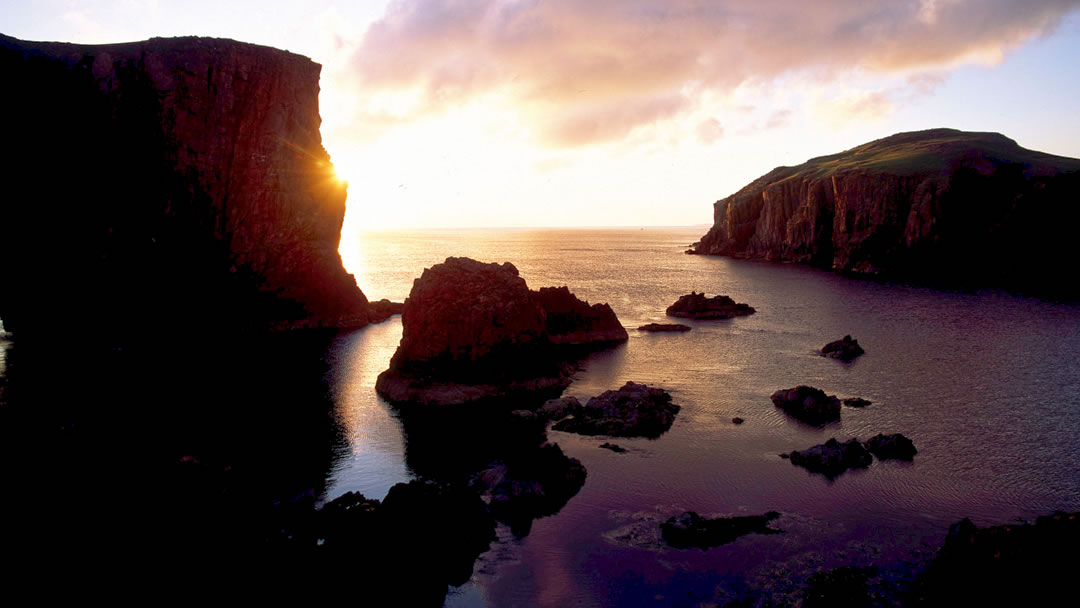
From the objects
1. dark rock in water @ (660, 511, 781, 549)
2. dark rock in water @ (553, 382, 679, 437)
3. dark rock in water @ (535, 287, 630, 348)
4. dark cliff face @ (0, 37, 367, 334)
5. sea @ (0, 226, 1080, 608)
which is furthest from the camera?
dark rock in water @ (535, 287, 630, 348)

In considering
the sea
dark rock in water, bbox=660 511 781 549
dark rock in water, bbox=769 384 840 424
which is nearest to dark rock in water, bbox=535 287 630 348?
the sea

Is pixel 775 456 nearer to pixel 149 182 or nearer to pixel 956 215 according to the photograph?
pixel 149 182

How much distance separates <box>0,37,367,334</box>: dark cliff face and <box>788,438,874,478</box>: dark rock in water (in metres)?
73.8

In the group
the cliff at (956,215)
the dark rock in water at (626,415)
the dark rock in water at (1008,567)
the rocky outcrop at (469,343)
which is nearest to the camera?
the dark rock in water at (1008,567)

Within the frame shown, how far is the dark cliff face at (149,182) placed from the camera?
3123 inches

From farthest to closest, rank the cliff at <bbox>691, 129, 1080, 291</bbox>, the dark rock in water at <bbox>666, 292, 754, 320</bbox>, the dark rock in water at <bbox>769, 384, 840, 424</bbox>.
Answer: the cliff at <bbox>691, 129, 1080, 291</bbox>, the dark rock in water at <bbox>666, 292, 754, 320</bbox>, the dark rock in water at <bbox>769, 384, 840, 424</bbox>

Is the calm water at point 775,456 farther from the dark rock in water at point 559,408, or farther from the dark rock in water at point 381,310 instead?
the dark rock in water at point 381,310

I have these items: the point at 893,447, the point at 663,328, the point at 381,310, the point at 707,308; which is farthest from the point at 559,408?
the point at 381,310

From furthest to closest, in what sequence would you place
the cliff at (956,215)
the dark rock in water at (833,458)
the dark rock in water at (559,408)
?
1. the cliff at (956,215)
2. the dark rock in water at (559,408)
3. the dark rock in water at (833,458)

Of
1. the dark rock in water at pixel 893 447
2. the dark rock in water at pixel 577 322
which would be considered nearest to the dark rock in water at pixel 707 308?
the dark rock in water at pixel 577 322

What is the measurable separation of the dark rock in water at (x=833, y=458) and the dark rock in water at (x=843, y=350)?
33.0 m

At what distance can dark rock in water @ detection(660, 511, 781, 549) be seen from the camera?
112ft

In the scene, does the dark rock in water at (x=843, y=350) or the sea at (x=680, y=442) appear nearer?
the sea at (x=680, y=442)

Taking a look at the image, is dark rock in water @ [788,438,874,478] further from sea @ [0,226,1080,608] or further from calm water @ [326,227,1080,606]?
sea @ [0,226,1080,608]
